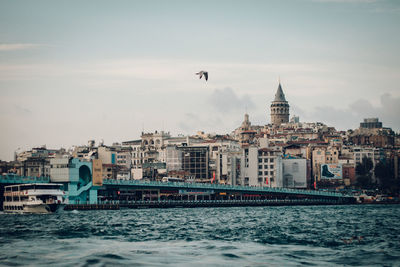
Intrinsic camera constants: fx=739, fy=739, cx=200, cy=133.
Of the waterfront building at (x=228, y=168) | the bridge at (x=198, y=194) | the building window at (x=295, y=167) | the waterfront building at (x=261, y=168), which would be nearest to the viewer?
the bridge at (x=198, y=194)

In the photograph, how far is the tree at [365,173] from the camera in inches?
6993

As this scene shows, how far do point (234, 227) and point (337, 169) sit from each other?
117821 mm

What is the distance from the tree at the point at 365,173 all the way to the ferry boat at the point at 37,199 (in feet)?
326

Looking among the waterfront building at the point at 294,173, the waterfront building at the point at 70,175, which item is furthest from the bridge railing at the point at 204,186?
the waterfront building at the point at 294,173

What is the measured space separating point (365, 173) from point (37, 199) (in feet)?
356

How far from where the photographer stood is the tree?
583ft

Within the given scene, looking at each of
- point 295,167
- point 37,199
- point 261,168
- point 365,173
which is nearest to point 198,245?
point 37,199

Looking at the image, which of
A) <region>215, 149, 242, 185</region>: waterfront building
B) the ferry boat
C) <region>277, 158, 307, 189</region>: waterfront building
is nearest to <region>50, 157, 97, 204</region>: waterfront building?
the ferry boat

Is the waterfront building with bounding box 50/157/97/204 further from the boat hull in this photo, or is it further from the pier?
the boat hull

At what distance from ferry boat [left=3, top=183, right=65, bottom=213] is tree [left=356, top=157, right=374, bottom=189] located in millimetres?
99364

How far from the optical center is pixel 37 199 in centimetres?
9394

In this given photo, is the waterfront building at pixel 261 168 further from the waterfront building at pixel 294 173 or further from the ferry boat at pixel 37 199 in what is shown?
the ferry boat at pixel 37 199

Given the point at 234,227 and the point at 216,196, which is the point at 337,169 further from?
the point at 234,227

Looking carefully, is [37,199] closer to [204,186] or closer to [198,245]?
[198,245]
